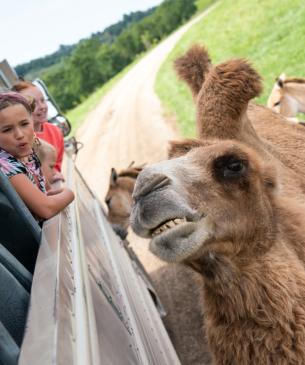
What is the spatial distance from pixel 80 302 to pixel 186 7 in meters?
74.6

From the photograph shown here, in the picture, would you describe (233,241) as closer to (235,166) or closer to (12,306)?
(235,166)

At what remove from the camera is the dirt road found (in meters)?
4.91

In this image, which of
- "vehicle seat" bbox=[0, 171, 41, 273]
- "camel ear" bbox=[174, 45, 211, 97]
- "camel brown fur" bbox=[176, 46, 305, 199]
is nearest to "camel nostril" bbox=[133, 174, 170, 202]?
"vehicle seat" bbox=[0, 171, 41, 273]

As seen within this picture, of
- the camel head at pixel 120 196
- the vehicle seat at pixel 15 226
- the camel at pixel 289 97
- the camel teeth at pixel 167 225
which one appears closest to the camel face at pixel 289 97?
the camel at pixel 289 97

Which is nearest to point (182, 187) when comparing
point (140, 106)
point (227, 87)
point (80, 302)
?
point (80, 302)

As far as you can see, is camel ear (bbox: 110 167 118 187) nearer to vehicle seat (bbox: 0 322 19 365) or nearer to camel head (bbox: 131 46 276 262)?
camel head (bbox: 131 46 276 262)

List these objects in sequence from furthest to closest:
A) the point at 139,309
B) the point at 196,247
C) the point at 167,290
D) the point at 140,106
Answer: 1. the point at 140,106
2. the point at 167,290
3. the point at 139,309
4. the point at 196,247

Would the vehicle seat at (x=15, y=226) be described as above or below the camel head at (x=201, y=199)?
above

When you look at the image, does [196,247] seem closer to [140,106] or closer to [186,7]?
[140,106]

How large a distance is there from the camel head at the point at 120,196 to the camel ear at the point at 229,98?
8.95 feet

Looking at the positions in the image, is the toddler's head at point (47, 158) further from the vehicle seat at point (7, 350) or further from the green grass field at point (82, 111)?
the green grass field at point (82, 111)

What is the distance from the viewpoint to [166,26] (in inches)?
2820

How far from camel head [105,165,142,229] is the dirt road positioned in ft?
2.38

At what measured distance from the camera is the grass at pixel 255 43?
1249 centimetres
